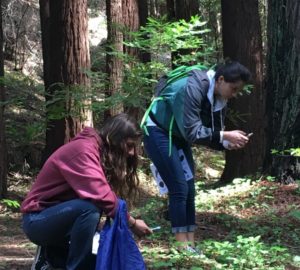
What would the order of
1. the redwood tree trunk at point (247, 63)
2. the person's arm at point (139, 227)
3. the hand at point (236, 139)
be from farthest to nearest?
the redwood tree trunk at point (247, 63)
the hand at point (236, 139)
the person's arm at point (139, 227)

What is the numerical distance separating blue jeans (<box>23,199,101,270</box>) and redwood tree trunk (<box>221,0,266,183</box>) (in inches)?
238

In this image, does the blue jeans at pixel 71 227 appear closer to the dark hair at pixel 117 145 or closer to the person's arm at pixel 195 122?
the dark hair at pixel 117 145

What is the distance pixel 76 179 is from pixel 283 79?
4103mm

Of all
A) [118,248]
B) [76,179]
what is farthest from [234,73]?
[118,248]

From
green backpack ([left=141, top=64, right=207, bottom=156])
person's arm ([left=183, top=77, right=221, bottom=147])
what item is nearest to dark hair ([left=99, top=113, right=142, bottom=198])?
person's arm ([left=183, top=77, right=221, bottom=147])

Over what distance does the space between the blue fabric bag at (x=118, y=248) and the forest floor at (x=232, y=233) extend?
0.56m

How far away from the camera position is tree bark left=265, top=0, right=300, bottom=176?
6.51 meters

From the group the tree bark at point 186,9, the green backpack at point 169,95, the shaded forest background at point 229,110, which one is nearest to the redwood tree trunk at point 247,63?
the shaded forest background at point 229,110

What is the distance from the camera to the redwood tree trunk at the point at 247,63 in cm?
913

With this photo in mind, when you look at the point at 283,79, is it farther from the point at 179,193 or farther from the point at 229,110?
the point at 179,193

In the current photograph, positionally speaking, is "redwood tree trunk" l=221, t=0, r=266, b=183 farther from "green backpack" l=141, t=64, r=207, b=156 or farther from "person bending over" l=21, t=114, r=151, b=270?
"person bending over" l=21, t=114, r=151, b=270

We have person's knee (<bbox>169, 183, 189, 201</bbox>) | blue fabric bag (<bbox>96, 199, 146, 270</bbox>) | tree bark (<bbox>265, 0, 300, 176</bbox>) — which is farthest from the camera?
tree bark (<bbox>265, 0, 300, 176</bbox>)

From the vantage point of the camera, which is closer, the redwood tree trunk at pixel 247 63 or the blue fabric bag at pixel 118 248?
the blue fabric bag at pixel 118 248

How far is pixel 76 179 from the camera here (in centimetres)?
328
